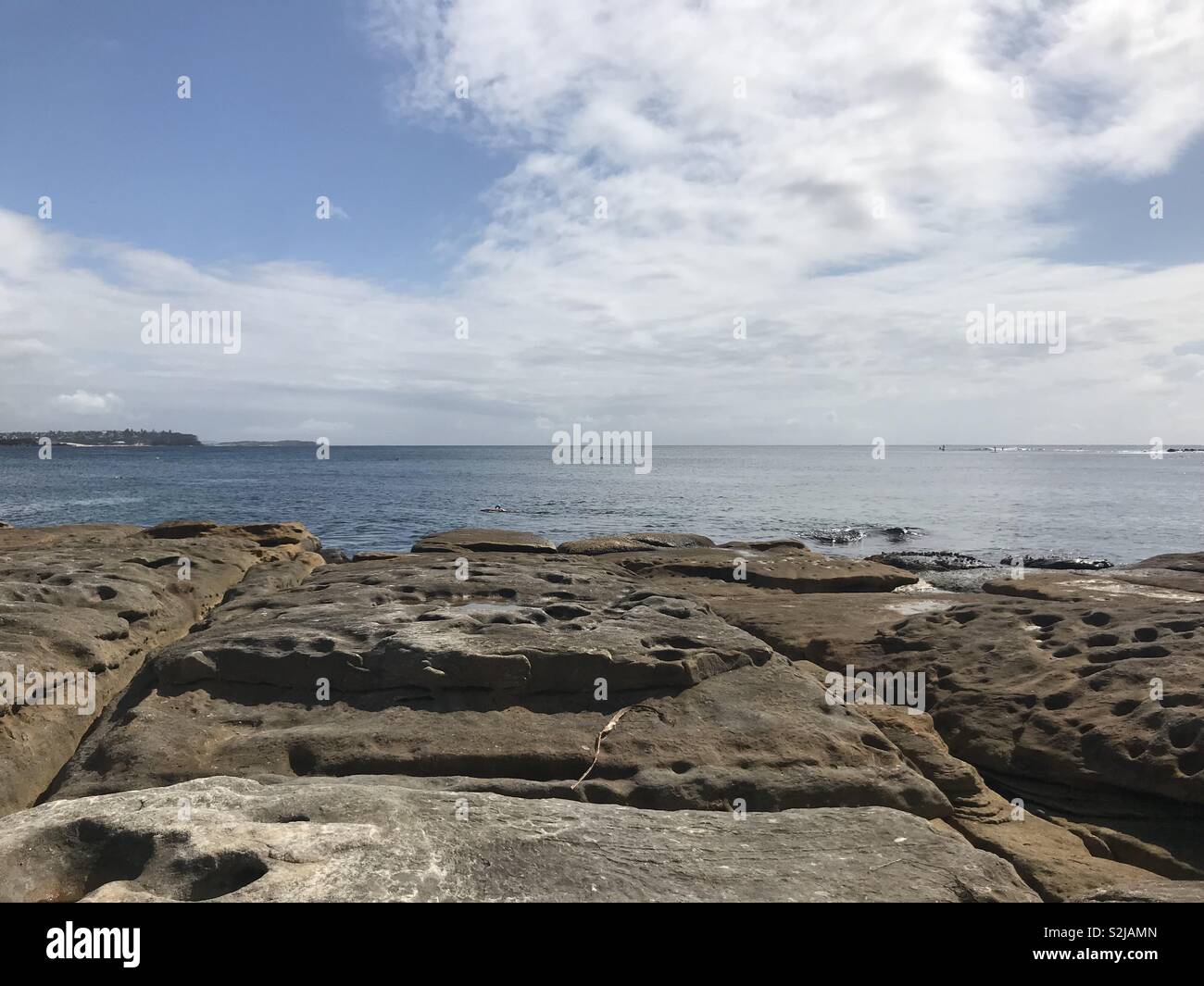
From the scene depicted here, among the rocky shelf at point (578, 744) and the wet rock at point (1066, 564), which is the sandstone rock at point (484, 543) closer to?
the rocky shelf at point (578, 744)

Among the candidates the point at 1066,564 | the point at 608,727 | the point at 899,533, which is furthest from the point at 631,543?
the point at 899,533

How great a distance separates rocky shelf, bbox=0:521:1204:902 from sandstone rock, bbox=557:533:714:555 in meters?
6.21

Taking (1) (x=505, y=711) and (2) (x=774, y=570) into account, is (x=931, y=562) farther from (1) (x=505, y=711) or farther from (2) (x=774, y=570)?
(1) (x=505, y=711)

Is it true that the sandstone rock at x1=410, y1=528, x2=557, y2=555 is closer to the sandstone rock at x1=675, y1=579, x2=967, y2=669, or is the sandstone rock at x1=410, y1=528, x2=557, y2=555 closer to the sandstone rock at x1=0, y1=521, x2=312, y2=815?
the sandstone rock at x1=0, y1=521, x2=312, y2=815

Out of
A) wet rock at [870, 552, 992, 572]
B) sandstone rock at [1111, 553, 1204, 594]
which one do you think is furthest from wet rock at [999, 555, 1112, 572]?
sandstone rock at [1111, 553, 1204, 594]

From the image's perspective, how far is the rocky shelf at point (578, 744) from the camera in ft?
15.1

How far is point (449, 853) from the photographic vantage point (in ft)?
15.0

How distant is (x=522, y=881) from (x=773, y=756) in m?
2.99

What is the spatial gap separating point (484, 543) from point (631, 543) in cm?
351

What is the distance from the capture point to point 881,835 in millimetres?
5137

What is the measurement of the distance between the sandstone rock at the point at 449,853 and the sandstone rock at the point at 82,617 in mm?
2624

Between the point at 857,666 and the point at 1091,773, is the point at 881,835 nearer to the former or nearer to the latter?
the point at 1091,773

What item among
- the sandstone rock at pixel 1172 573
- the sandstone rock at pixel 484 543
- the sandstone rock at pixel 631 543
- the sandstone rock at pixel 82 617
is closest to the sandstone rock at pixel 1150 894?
the sandstone rock at pixel 82 617

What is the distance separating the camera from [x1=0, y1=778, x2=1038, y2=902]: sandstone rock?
14.1ft
